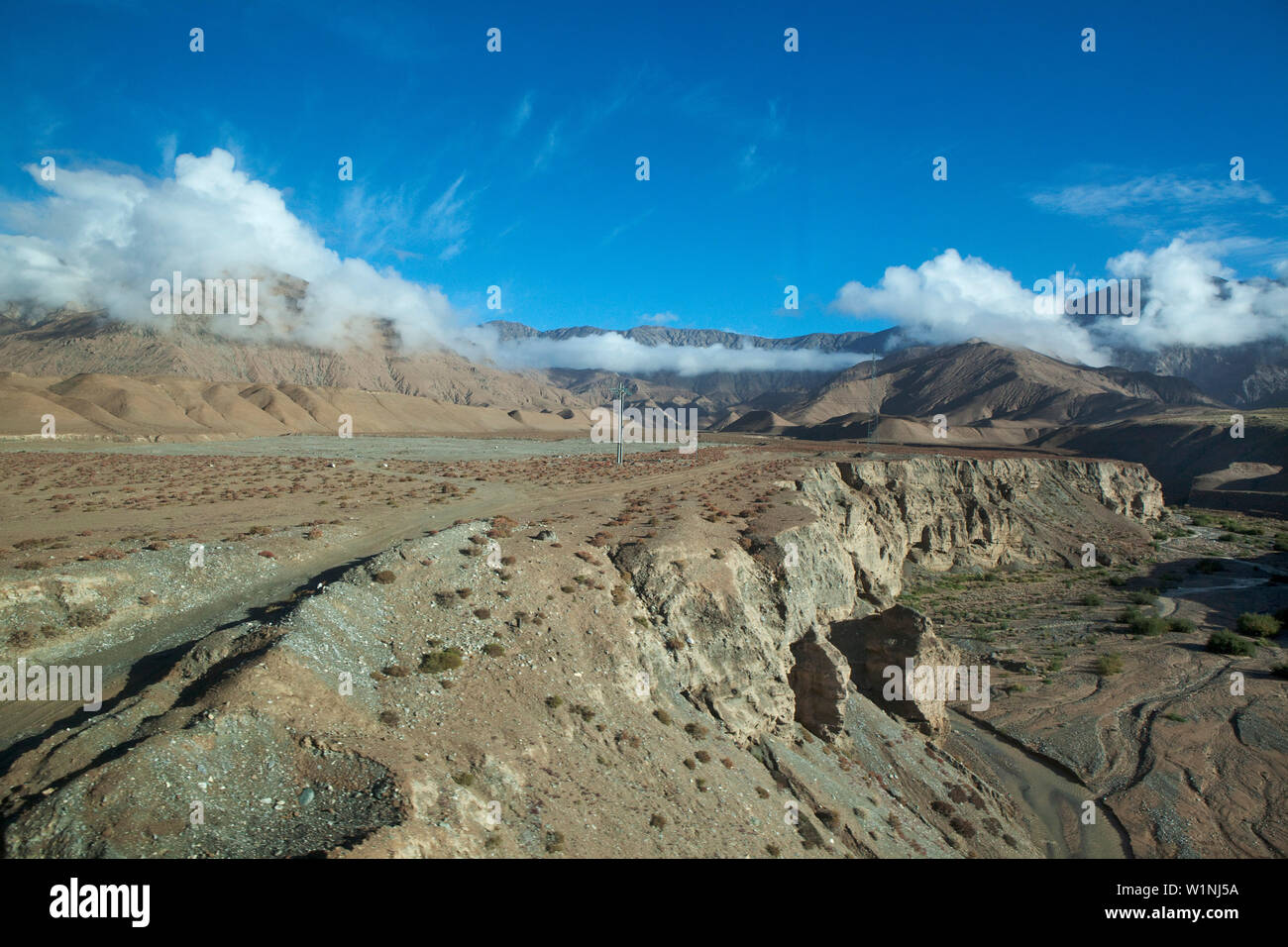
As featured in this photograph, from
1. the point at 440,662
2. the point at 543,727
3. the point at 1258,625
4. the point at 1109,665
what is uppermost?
the point at 440,662

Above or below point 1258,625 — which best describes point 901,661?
above

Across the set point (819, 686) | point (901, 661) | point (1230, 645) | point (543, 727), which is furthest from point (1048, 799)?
point (543, 727)

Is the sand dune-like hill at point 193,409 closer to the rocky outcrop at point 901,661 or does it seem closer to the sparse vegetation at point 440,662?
the sparse vegetation at point 440,662

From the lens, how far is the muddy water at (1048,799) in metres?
22.2

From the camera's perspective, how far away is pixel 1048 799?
24438mm

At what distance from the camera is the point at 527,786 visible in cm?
1253

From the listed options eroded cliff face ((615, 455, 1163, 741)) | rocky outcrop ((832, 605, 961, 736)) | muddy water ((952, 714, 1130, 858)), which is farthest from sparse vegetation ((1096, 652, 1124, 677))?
rocky outcrop ((832, 605, 961, 736))

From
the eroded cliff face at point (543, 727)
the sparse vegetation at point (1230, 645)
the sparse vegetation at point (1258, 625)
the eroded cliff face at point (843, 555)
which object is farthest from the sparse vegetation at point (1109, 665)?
the eroded cliff face at point (543, 727)

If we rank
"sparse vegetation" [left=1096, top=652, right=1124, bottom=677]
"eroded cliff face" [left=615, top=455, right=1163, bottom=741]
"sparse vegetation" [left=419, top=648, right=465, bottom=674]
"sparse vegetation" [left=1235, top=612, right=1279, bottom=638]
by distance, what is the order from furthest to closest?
"sparse vegetation" [left=1235, top=612, right=1279, bottom=638] < "sparse vegetation" [left=1096, top=652, right=1124, bottom=677] < "eroded cliff face" [left=615, top=455, right=1163, bottom=741] < "sparse vegetation" [left=419, top=648, right=465, bottom=674]

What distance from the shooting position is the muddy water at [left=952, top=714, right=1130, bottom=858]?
72.8 feet

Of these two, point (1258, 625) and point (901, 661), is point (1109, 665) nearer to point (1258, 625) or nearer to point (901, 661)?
point (1258, 625)

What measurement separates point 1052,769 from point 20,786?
31892 millimetres

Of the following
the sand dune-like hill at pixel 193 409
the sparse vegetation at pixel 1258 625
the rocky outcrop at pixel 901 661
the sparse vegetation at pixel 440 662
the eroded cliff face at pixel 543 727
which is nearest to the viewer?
the eroded cliff face at pixel 543 727

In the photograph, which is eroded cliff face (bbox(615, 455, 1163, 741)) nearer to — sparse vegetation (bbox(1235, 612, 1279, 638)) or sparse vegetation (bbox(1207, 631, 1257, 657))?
sparse vegetation (bbox(1235, 612, 1279, 638))
